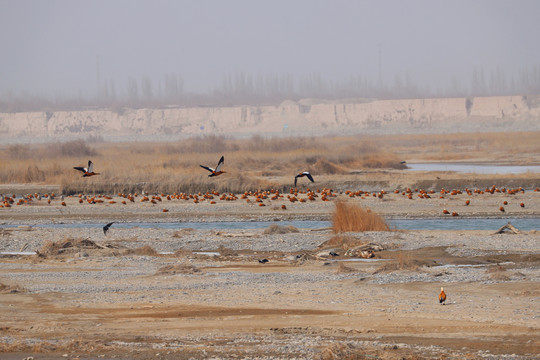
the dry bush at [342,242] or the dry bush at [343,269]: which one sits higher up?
the dry bush at [342,242]

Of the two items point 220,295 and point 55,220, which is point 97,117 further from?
point 220,295

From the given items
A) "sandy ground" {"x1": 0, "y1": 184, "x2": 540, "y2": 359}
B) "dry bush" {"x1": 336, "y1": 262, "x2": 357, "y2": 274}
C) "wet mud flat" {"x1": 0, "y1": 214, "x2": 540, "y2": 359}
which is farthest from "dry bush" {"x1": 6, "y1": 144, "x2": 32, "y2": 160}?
"dry bush" {"x1": 336, "y1": 262, "x2": 357, "y2": 274}

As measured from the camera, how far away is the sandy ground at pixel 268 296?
1018 cm

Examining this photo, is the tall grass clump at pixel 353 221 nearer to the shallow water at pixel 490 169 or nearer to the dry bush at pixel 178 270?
the dry bush at pixel 178 270

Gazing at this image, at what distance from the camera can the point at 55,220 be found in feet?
101

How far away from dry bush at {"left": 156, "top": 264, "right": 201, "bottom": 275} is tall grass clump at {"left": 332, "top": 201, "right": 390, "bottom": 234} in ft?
21.2

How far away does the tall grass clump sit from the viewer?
73.2 ft

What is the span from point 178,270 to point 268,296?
138 inches

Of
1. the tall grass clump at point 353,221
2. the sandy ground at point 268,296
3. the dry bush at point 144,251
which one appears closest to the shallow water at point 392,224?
the tall grass clump at point 353,221

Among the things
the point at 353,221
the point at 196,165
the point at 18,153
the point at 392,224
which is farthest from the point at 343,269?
the point at 18,153

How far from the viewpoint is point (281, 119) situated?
185750 mm

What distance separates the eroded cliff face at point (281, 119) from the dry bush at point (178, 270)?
15224 cm

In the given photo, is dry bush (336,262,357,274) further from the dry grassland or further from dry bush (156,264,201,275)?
the dry grassland

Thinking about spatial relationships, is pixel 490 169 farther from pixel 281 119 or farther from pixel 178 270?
pixel 281 119
